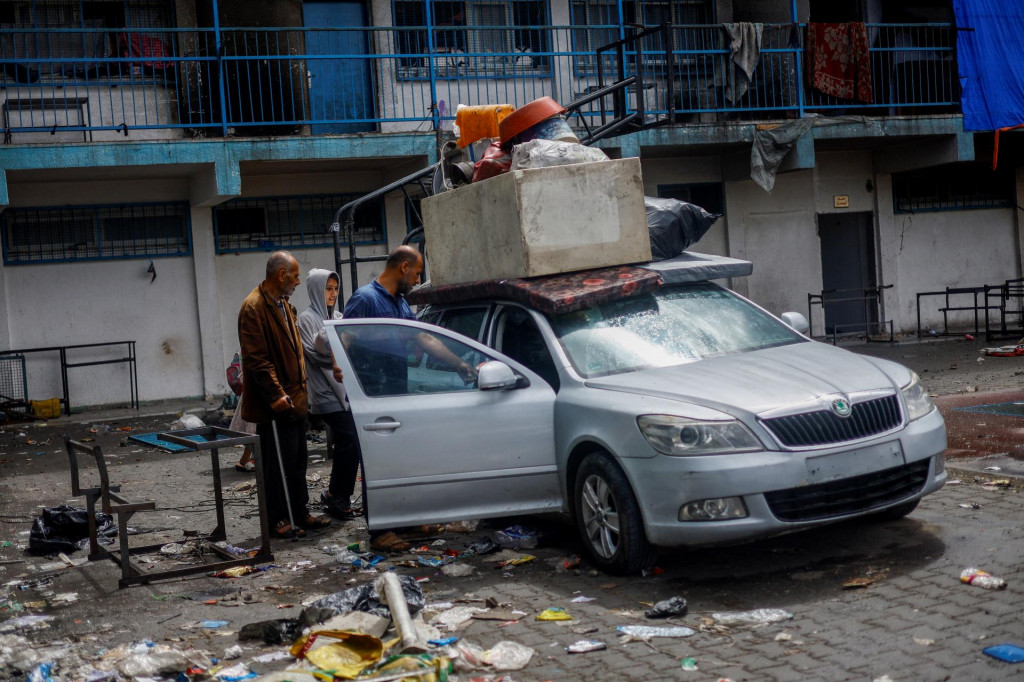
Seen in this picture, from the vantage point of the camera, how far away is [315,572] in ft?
20.9

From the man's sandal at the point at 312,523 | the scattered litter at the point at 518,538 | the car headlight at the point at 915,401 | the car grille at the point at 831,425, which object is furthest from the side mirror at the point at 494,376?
the car headlight at the point at 915,401

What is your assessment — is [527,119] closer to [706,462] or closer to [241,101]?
[706,462]

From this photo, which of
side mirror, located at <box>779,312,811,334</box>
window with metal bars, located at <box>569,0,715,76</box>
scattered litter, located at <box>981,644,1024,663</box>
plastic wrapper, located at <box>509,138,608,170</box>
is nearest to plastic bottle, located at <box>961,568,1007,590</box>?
scattered litter, located at <box>981,644,1024,663</box>

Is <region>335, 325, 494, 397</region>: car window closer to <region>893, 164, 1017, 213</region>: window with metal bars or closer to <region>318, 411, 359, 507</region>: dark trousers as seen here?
<region>318, 411, 359, 507</region>: dark trousers

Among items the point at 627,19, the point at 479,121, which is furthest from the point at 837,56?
the point at 479,121

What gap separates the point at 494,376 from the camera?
606cm

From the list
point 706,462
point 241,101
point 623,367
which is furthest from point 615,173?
point 241,101

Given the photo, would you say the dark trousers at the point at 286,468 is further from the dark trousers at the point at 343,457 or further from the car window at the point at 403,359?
the car window at the point at 403,359

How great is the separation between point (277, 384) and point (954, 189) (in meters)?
16.8

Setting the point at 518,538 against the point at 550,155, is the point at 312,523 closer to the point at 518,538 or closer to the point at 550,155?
the point at 518,538

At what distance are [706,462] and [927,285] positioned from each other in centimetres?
1633

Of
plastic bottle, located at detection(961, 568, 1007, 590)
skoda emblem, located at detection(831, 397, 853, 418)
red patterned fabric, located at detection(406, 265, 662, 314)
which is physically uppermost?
red patterned fabric, located at detection(406, 265, 662, 314)

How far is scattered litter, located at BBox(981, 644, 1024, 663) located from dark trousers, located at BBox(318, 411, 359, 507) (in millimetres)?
4491

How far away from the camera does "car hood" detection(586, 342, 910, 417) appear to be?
5.41 m
